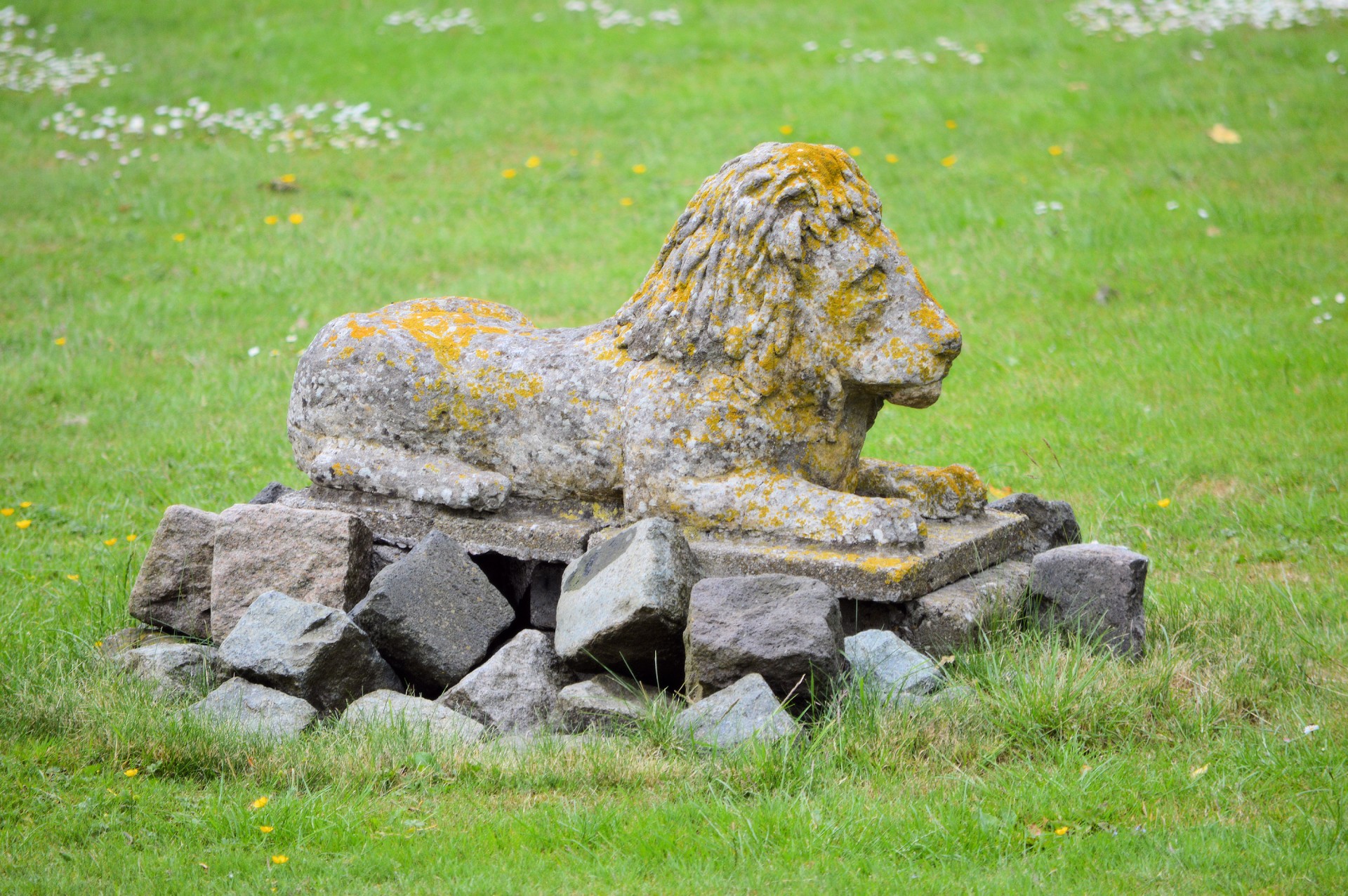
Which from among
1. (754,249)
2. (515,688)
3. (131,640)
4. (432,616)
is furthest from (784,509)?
(131,640)

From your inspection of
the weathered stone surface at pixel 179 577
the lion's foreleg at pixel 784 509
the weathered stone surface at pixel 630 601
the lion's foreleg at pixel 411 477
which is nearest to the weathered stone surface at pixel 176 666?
the weathered stone surface at pixel 179 577

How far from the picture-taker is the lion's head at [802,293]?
488cm

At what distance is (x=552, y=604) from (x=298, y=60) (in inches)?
488

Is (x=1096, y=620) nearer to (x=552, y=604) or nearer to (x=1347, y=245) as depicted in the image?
(x=552, y=604)

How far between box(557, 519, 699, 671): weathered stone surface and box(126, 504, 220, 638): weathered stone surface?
63.9 inches

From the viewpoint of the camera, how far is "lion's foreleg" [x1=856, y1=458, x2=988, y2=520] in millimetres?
5379

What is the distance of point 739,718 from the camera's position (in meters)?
4.34

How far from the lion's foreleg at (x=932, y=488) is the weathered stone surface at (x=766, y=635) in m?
0.96

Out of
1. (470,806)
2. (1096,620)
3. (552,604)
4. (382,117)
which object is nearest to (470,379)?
(552,604)

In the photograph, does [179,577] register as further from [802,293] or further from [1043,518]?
[1043,518]

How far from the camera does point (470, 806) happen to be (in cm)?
414

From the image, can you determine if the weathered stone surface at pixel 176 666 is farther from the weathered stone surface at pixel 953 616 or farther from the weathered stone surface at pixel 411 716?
the weathered stone surface at pixel 953 616

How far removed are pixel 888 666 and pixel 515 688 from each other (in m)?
1.33

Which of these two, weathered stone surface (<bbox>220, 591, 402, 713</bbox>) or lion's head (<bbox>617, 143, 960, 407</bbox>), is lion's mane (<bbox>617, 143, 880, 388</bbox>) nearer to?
lion's head (<bbox>617, 143, 960, 407</bbox>)
